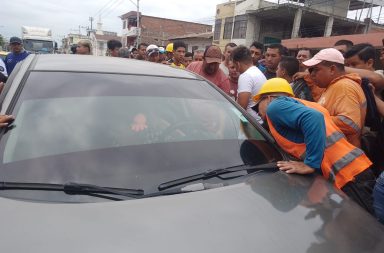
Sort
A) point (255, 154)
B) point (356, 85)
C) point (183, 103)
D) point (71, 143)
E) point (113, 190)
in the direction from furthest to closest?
point (356, 85) → point (183, 103) → point (255, 154) → point (71, 143) → point (113, 190)

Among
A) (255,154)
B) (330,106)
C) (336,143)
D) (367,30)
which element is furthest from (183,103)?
(367,30)

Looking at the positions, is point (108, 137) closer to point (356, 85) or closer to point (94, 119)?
point (94, 119)

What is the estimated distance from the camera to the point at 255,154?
1979mm

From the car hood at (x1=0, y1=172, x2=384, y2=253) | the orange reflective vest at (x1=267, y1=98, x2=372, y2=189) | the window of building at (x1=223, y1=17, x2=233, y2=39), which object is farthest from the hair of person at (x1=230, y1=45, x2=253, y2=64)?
the window of building at (x1=223, y1=17, x2=233, y2=39)

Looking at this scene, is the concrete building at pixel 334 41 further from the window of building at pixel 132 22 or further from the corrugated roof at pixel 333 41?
the window of building at pixel 132 22

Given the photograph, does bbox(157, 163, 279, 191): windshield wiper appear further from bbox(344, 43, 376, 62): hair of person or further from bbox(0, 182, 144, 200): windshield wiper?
bbox(344, 43, 376, 62): hair of person

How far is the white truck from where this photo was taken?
21594 millimetres

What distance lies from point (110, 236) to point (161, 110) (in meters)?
0.97

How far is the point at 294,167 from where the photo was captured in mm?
1910

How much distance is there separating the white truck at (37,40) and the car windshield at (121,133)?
21717mm

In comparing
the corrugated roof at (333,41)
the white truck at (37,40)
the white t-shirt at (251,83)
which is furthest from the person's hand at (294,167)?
the white truck at (37,40)

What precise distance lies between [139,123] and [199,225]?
0.79 m

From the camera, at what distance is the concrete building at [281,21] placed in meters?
24.6

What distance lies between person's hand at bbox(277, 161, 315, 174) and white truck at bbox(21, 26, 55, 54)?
22.3m
